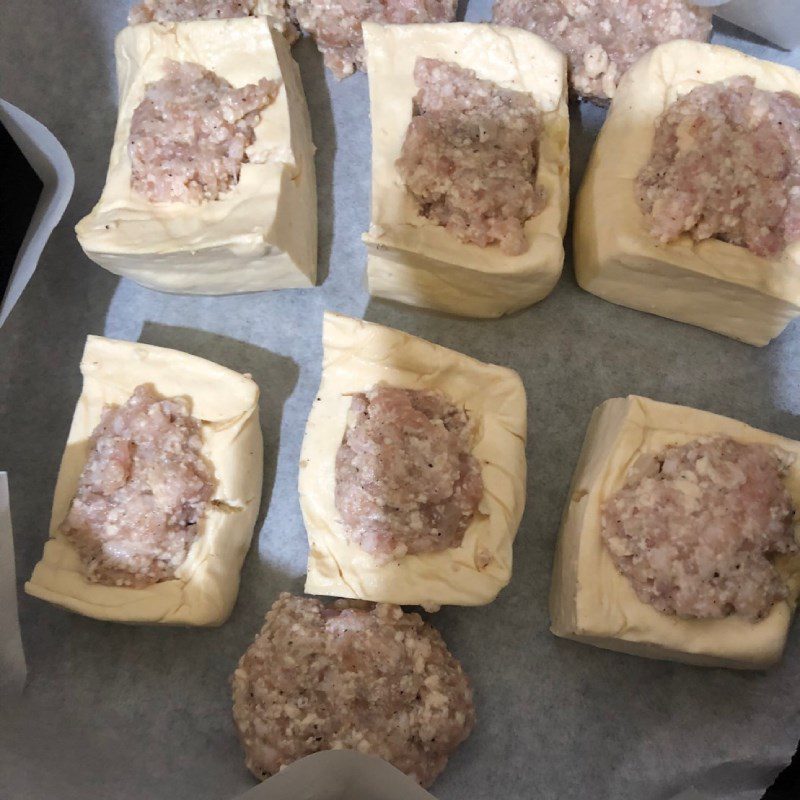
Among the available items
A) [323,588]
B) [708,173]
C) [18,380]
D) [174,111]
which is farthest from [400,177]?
[18,380]

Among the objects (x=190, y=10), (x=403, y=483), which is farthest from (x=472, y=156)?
(x=190, y=10)

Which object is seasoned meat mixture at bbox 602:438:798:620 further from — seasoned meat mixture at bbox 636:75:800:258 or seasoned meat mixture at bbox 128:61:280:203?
seasoned meat mixture at bbox 128:61:280:203

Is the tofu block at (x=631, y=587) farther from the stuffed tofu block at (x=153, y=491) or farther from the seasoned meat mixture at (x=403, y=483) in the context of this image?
the stuffed tofu block at (x=153, y=491)

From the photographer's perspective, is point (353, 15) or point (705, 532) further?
point (353, 15)

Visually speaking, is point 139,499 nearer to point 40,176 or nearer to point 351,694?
point 351,694

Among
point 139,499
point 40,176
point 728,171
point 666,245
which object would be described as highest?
point 728,171

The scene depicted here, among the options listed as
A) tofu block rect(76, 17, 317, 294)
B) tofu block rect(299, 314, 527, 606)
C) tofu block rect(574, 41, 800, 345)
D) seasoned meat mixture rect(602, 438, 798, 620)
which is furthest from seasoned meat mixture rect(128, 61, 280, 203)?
seasoned meat mixture rect(602, 438, 798, 620)

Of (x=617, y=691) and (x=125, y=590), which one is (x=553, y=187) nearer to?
(x=617, y=691)

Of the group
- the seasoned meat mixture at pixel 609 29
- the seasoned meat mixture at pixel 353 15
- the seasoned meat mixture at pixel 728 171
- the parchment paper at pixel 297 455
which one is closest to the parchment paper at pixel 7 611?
the parchment paper at pixel 297 455
